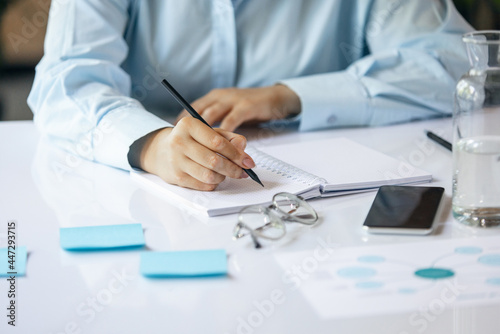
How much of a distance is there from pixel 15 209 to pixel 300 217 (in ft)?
1.33

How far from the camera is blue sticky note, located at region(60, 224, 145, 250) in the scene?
80 centimetres

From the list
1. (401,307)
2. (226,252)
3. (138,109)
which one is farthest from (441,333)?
(138,109)

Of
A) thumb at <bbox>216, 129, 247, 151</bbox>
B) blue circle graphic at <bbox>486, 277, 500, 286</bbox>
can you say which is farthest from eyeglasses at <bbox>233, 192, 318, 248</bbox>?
blue circle graphic at <bbox>486, 277, 500, 286</bbox>

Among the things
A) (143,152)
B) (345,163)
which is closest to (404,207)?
(345,163)

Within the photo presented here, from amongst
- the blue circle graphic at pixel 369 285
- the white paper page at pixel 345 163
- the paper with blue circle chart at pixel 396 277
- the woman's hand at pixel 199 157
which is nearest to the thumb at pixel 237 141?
the woman's hand at pixel 199 157

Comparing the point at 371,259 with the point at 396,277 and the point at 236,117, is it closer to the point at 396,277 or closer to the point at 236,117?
the point at 396,277

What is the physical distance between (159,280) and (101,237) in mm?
137

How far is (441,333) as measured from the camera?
0.61 meters

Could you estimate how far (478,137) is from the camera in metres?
0.85

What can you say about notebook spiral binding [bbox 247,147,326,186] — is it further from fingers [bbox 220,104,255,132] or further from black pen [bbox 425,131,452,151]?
black pen [bbox 425,131,452,151]

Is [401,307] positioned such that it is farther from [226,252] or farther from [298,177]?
[298,177]

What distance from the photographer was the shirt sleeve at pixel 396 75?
1366mm

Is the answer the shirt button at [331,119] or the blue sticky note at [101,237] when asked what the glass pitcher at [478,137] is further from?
the shirt button at [331,119]

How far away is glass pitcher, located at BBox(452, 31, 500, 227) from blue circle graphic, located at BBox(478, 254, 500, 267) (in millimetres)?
81
